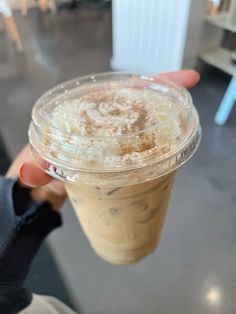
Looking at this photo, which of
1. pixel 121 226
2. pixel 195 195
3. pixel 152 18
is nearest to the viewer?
pixel 121 226

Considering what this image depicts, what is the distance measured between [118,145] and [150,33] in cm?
191

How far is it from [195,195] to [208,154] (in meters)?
0.32

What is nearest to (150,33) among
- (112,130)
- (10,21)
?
(10,21)

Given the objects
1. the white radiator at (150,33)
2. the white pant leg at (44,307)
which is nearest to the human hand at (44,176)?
the white pant leg at (44,307)

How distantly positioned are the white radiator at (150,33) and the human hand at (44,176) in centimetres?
156

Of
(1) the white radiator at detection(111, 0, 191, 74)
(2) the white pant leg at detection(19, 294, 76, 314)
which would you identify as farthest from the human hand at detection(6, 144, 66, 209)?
(1) the white radiator at detection(111, 0, 191, 74)

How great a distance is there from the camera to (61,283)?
1029mm

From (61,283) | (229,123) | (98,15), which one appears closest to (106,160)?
(61,283)

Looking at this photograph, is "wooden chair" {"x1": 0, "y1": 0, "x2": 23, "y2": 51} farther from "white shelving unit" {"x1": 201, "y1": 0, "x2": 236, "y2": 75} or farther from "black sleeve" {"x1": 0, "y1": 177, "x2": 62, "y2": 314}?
"black sleeve" {"x1": 0, "y1": 177, "x2": 62, "y2": 314}

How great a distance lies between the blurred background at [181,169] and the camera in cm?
100

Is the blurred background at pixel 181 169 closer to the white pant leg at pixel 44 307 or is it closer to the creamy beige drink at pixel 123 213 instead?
the white pant leg at pixel 44 307

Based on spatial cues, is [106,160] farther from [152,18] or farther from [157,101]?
[152,18]

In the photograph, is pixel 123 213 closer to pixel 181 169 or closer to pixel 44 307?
pixel 44 307

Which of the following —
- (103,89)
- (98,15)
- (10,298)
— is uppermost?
(103,89)
